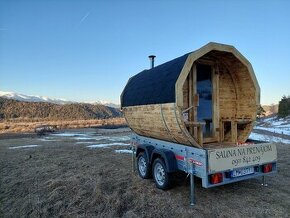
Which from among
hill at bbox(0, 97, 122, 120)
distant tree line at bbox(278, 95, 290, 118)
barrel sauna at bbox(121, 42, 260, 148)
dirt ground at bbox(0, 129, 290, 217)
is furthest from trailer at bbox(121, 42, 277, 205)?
hill at bbox(0, 97, 122, 120)

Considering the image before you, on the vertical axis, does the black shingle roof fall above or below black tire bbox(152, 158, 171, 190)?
above

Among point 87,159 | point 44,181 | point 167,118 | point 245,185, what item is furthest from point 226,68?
point 87,159

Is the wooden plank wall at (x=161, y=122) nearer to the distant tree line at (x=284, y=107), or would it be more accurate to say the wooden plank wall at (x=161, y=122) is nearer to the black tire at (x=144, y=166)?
the black tire at (x=144, y=166)

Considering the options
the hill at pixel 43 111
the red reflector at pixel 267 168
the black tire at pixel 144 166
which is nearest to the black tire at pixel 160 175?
the black tire at pixel 144 166

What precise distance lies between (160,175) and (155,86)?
2.40m

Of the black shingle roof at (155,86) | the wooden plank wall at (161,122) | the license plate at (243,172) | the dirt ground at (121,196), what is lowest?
the dirt ground at (121,196)

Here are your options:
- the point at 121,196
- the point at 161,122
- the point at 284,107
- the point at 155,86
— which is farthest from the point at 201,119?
the point at 284,107

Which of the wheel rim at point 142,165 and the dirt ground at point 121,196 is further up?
the wheel rim at point 142,165

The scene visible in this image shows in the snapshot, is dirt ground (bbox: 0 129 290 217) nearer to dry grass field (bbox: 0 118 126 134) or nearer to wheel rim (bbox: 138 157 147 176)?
wheel rim (bbox: 138 157 147 176)

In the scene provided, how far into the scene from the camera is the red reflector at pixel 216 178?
5301 millimetres

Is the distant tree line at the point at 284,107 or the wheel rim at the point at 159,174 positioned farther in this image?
the distant tree line at the point at 284,107

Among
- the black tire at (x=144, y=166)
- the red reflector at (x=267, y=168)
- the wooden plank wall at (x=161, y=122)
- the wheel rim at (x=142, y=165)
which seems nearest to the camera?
the wooden plank wall at (x=161, y=122)

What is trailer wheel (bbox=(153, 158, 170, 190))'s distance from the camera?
6.34 m

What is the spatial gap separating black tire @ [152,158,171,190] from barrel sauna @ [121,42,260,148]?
0.68 metres
